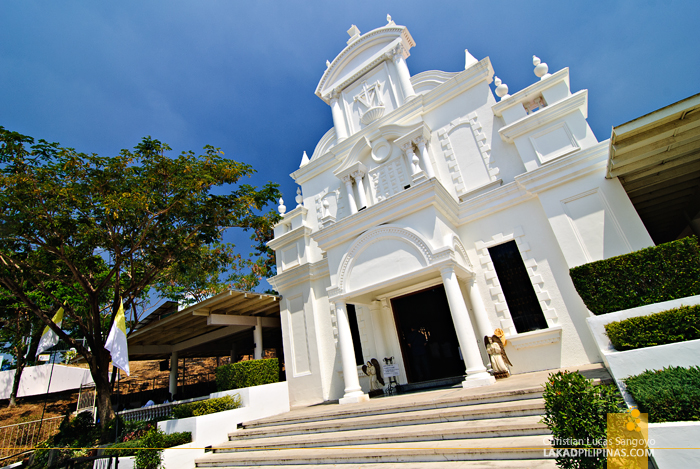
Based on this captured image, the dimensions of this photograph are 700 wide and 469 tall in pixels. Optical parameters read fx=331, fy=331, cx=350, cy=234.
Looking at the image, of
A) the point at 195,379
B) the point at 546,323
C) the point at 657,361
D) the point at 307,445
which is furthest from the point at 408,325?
the point at 195,379

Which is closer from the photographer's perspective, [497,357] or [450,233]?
[497,357]

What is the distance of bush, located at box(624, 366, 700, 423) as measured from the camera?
139 inches

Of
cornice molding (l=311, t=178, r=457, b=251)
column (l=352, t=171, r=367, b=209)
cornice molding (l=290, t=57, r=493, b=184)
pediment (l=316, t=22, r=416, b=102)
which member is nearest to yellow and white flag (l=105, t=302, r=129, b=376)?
cornice molding (l=311, t=178, r=457, b=251)

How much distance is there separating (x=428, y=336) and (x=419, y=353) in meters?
0.65

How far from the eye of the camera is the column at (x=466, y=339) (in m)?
7.49

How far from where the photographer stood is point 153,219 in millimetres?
11352

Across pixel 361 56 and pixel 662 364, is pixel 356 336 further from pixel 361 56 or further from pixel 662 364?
pixel 361 56

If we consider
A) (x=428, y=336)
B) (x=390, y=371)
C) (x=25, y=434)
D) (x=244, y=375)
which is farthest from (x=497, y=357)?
(x=25, y=434)

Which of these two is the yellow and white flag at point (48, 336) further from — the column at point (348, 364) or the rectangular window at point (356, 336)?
the rectangular window at point (356, 336)

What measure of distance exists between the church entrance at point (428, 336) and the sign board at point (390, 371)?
1.47 feet

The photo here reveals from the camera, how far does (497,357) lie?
28.1ft

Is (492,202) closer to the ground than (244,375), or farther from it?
farther from it

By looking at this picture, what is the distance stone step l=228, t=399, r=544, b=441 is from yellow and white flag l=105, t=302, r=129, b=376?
4.54 m

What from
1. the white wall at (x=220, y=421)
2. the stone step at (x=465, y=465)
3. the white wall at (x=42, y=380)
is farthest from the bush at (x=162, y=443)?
the white wall at (x=42, y=380)
